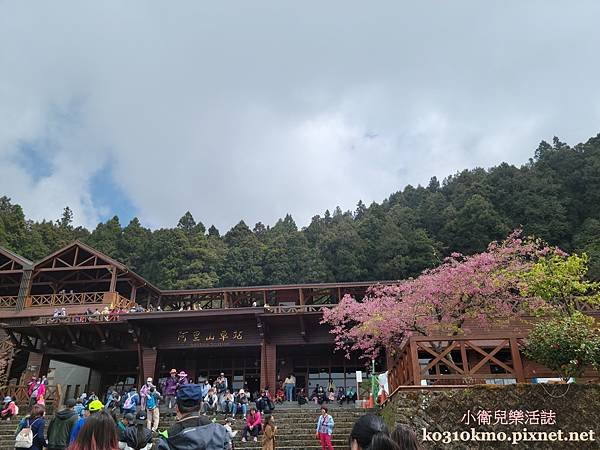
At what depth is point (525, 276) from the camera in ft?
38.3

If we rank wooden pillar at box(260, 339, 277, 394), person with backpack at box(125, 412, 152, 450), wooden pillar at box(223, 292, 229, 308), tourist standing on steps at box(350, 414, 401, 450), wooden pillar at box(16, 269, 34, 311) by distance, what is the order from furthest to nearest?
1. wooden pillar at box(16, 269, 34, 311)
2. wooden pillar at box(223, 292, 229, 308)
3. wooden pillar at box(260, 339, 277, 394)
4. person with backpack at box(125, 412, 152, 450)
5. tourist standing on steps at box(350, 414, 401, 450)

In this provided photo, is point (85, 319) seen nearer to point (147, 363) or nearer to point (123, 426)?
point (147, 363)

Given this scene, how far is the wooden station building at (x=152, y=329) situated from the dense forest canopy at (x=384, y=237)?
12625 millimetres

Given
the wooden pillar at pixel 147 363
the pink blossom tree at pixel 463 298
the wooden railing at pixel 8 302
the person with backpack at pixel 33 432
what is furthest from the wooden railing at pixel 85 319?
the person with backpack at pixel 33 432

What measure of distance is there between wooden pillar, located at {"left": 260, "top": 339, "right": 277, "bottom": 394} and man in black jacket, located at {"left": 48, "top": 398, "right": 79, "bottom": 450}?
45.6ft

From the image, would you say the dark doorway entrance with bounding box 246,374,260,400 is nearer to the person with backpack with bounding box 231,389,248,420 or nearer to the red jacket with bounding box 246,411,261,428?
the person with backpack with bounding box 231,389,248,420

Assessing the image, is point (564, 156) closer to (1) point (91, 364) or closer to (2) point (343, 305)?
(2) point (343, 305)

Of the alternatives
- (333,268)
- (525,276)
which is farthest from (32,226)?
(525,276)

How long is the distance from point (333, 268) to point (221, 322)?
64.0 feet

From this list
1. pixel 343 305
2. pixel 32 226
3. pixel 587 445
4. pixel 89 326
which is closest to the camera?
pixel 587 445

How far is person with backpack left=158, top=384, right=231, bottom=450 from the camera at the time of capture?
2777 millimetres

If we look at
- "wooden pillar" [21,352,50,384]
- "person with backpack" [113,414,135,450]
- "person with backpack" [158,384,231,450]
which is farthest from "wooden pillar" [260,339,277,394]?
"person with backpack" [158,384,231,450]

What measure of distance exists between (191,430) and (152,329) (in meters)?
18.6

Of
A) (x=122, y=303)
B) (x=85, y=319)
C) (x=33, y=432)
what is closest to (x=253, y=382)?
(x=122, y=303)
